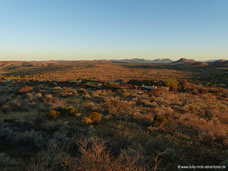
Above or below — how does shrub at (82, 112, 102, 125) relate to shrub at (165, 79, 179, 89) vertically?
below

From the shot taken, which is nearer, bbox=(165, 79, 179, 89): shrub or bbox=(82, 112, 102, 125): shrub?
bbox=(82, 112, 102, 125): shrub

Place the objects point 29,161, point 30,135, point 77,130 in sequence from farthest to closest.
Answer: point 77,130, point 30,135, point 29,161

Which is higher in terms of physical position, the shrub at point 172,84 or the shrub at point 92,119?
the shrub at point 172,84

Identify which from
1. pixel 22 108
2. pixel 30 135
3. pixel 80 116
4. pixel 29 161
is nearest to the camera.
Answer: pixel 29 161

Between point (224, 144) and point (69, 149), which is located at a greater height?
point (69, 149)

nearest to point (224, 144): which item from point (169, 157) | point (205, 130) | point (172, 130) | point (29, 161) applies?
point (205, 130)

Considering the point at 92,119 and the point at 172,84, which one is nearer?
the point at 92,119

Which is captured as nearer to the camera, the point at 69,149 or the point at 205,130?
the point at 69,149

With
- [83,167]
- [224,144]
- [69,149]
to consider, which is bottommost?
[224,144]

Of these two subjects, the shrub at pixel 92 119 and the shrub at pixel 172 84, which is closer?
the shrub at pixel 92 119

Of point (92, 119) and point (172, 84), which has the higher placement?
point (172, 84)

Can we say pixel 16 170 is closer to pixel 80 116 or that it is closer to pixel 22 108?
pixel 80 116

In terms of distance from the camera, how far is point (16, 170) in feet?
13.6

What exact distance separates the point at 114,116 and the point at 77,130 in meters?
3.46
